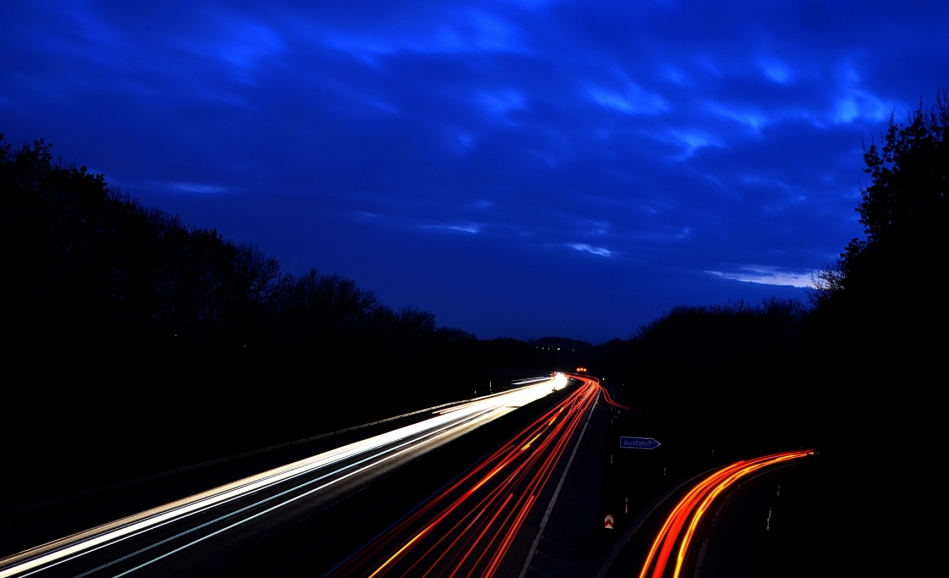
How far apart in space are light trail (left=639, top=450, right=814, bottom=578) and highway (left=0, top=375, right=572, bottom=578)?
4727mm

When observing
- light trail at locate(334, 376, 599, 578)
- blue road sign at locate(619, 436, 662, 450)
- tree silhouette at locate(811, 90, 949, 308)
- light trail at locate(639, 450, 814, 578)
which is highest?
tree silhouette at locate(811, 90, 949, 308)

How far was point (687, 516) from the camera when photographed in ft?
79.1

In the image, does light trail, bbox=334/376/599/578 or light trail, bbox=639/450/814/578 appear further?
light trail, bbox=639/450/814/578

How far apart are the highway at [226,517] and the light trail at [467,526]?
0.86 feet

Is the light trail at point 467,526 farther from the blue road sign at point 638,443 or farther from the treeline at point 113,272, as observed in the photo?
the treeline at point 113,272

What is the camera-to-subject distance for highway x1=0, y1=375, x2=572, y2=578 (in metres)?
15.8

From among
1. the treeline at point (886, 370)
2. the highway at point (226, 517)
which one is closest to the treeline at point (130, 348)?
the highway at point (226, 517)

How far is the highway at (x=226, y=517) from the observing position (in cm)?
1575

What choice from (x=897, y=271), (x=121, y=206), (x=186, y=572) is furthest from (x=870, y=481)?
(x=121, y=206)

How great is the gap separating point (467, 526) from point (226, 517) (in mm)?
7479

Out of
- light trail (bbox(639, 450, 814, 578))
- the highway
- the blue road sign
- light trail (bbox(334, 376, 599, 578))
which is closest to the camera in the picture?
the highway

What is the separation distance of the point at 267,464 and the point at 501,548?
1634cm

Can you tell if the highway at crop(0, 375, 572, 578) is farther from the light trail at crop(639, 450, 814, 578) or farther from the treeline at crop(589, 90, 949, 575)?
the treeline at crop(589, 90, 949, 575)

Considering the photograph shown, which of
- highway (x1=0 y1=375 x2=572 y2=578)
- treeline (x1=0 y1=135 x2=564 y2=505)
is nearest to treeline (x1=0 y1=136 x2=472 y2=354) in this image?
treeline (x1=0 y1=135 x2=564 y2=505)
